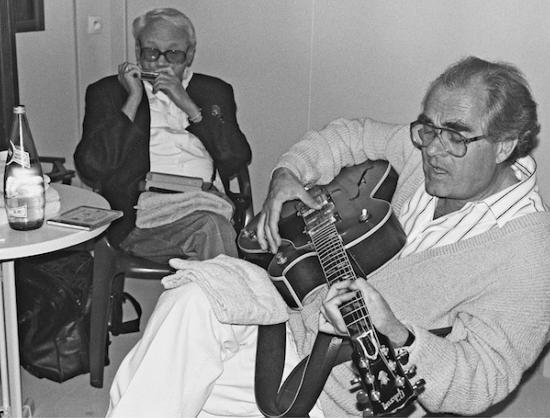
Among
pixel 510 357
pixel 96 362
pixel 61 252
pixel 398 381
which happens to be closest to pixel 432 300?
pixel 510 357

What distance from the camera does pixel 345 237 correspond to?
1909mm

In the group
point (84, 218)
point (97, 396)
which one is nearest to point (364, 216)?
point (84, 218)

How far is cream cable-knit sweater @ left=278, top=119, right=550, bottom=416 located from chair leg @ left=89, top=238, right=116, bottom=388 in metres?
0.97

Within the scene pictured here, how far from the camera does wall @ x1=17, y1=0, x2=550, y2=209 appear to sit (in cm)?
320

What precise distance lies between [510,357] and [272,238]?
67 centimetres

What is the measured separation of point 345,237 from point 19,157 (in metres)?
0.87

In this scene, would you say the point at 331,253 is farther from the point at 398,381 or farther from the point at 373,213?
the point at 398,381

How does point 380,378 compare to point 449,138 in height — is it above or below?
below

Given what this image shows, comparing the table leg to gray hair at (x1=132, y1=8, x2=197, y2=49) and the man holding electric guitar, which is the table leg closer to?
the man holding electric guitar

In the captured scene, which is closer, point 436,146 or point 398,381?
point 398,381

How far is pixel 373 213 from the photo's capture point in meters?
1.96

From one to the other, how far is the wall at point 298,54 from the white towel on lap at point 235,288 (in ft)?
5.56

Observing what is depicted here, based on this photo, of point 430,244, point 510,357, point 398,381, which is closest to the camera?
point 398,381

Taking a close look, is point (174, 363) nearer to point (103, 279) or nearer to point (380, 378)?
point (380, 378)
